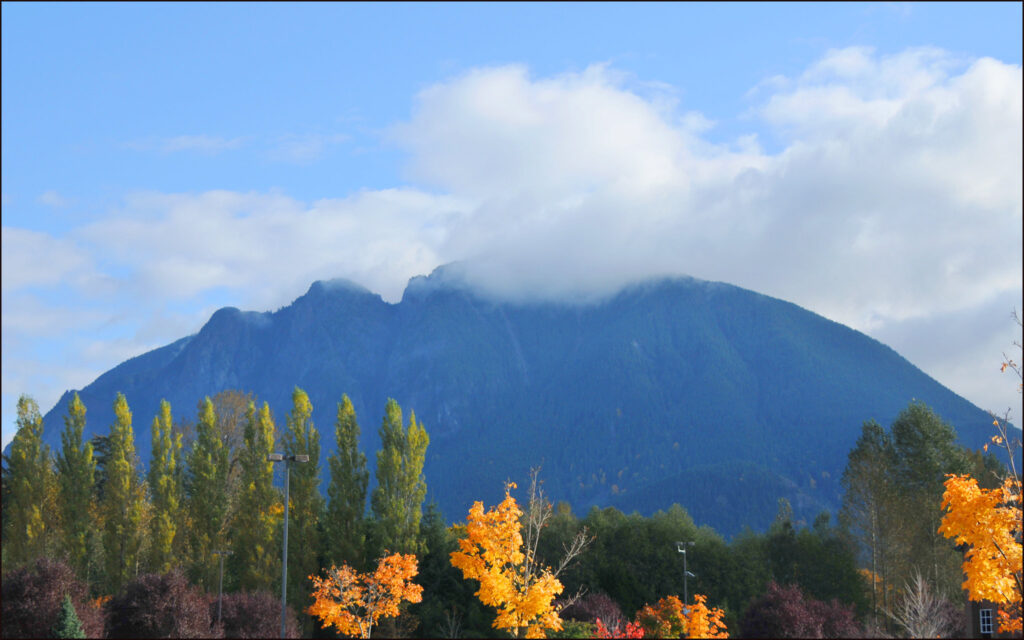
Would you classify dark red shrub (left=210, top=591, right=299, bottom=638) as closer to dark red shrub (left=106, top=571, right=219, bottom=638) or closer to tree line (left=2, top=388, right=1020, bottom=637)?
dark red shrub (left=106, top=571, right=219, bottom=638)

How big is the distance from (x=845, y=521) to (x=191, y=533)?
150 ft

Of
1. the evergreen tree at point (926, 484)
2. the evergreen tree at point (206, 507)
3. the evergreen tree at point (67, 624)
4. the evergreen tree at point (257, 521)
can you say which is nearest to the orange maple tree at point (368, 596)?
the evergreen tree at point (67, 624)

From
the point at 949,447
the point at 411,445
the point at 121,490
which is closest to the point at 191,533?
the point at 121,490

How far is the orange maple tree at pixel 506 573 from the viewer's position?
94.4 feet

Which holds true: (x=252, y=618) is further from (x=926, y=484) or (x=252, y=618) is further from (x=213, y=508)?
(x=926, y=484)

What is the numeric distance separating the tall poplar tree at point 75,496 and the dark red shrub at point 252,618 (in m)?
18.8

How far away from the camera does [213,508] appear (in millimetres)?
56719

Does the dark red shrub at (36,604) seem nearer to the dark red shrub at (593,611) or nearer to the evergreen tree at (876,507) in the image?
the dark red shrub at (593,611)

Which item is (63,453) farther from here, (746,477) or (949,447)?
(746,477)

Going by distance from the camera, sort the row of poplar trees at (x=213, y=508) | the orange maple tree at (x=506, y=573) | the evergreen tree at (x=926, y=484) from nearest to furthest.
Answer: the orange maple tree at (x=506, y=573)
the row of poplar trees at (x=213, y=508)
the evergreen tree at (x=926, y=484)

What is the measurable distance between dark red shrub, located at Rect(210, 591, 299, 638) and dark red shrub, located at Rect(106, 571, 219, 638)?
138 centimetres

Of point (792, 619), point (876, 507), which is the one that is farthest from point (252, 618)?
point (876, 507)

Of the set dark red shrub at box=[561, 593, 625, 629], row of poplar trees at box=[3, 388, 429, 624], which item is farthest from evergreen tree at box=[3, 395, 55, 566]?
dark red shrub at box=[561, 593, 625, 629]

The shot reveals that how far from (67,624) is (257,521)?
769 inches
